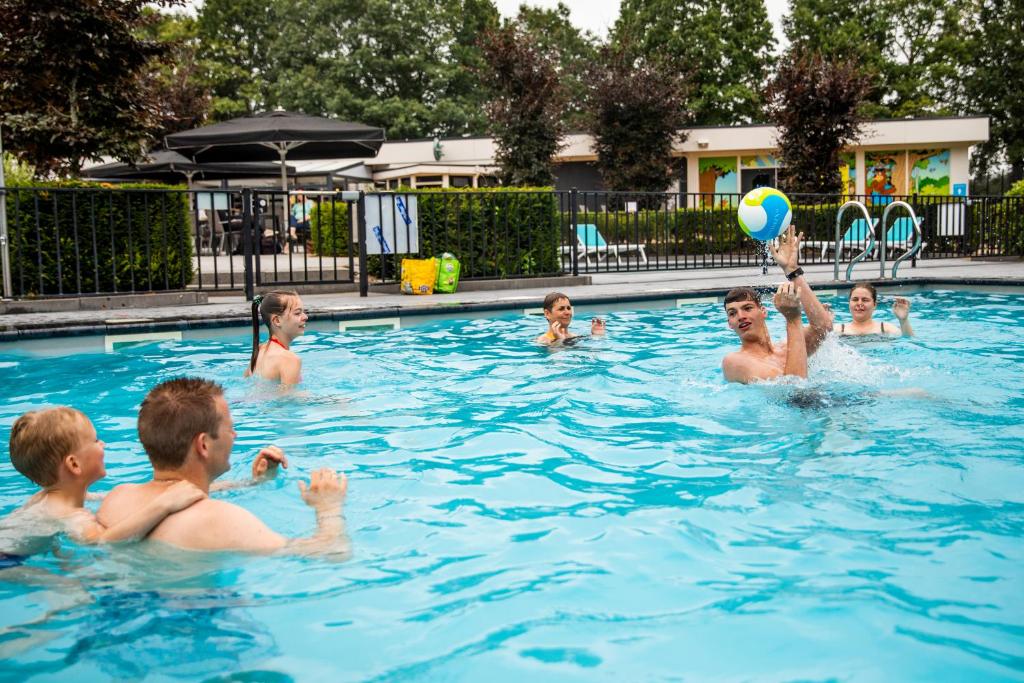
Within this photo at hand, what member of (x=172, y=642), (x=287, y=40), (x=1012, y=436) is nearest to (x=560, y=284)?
(x=1012, y=436)

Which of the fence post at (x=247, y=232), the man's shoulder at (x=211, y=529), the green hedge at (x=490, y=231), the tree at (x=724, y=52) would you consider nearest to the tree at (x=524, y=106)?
the green hedge at (x=490, y=231)

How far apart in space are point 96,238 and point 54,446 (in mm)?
8702

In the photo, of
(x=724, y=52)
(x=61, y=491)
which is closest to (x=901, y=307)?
(x=61, y=491)

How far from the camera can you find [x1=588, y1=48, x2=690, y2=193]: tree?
2905cm

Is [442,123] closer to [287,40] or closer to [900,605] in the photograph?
[287,40]

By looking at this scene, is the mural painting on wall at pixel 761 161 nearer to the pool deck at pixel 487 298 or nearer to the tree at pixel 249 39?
the pool deck at pixel 487 298

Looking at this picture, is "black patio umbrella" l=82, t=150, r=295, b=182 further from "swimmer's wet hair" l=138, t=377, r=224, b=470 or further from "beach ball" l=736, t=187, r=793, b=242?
"swimmer's wet hair" l=138, t=377, r=224, b=470

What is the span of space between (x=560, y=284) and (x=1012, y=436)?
9.44 metres

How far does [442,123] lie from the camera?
4516 centimetres

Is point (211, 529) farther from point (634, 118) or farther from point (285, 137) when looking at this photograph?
point (634, 118)

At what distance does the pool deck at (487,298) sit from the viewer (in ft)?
31.8

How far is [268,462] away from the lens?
4094 mm

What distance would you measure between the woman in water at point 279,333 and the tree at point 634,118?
24015mm

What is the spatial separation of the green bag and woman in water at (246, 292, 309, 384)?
664 centimetres
